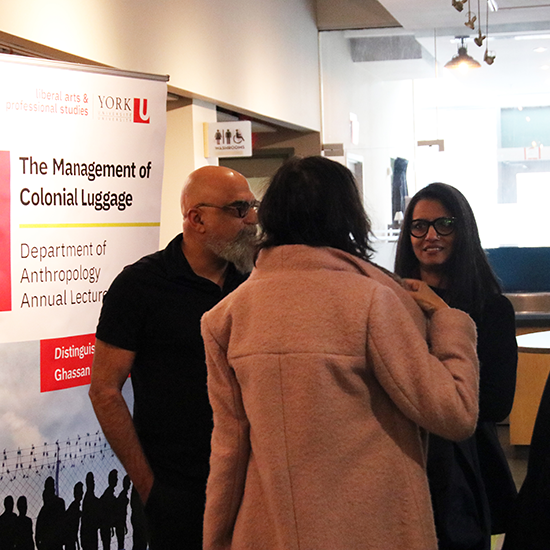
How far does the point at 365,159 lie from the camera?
817 centimetres

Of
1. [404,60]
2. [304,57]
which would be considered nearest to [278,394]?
[304,57]

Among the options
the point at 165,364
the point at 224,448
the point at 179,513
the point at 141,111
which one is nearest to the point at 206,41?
the point at 141,111

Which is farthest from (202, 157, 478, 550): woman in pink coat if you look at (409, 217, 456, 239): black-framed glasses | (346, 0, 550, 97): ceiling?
(346, 0, 550, 97): ceiling

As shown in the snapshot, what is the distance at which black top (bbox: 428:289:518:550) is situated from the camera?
1691 millimetres

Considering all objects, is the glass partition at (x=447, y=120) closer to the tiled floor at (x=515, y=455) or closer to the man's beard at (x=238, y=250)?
the tiled floor at (x=515, y=455)

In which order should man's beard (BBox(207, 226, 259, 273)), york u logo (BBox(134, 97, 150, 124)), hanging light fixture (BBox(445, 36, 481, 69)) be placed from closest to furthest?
man's beard (BBox(207, 226, 259, 273)) < york u logo (BBox(134, 97, 150, 124)) < hanging light fixture (BBox(445, 36, 481, 69))

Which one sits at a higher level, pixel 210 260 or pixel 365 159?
pixel 365 159

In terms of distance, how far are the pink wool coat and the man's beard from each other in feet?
2.61

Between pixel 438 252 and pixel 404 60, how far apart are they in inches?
243

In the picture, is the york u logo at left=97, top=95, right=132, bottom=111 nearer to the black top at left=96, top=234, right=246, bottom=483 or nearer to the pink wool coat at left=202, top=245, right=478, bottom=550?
the black top at left=96, top=234, right=246, bottom=483

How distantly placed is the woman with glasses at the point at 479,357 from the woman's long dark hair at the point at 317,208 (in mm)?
511

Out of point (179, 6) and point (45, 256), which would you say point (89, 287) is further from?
point (179, 6)

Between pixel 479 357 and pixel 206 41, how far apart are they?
372 cm

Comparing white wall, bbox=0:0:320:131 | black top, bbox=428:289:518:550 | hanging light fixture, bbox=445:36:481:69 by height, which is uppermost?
hanging light fixture, bbox=445:36:481:69
